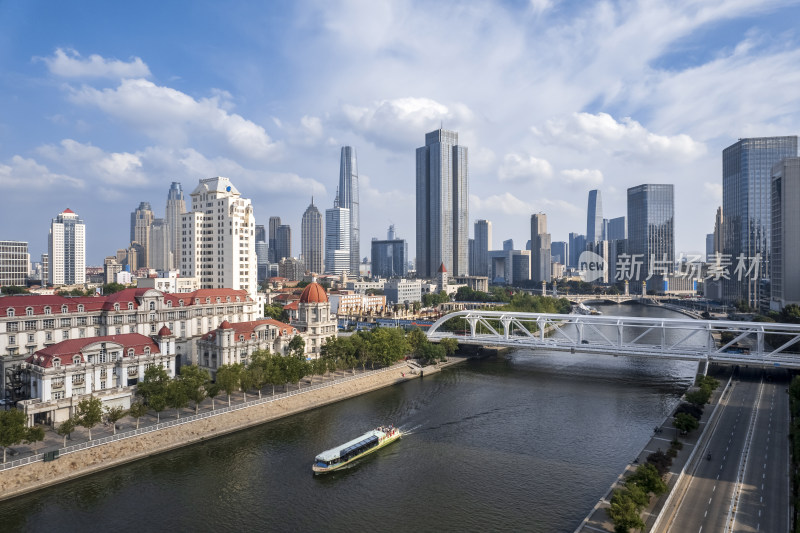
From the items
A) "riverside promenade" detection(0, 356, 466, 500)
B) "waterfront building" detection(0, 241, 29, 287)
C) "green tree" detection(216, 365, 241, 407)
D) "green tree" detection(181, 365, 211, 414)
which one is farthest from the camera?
"waterfront building" detection(0, 241, 29, 287)

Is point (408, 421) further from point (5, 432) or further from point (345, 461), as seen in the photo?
point (5, 432)

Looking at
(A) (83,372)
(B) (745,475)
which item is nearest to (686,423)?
(B) (745,475)

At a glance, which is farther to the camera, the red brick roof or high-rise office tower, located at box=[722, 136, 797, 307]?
high-rise office tower, located at box=[722, 136, 797, 307]

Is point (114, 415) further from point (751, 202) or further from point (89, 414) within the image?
point (751, 202)

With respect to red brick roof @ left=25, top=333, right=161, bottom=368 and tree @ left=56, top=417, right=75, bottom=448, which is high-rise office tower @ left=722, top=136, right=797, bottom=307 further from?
tree @ left=56, top=417, right=75, bottom=448

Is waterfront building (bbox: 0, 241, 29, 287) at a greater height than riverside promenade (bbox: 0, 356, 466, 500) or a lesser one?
greater

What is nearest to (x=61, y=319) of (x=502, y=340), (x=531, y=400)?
(x=531, y=400)

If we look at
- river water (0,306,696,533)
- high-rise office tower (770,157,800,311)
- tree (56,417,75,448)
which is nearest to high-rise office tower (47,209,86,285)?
tree (56,417,75,448)
